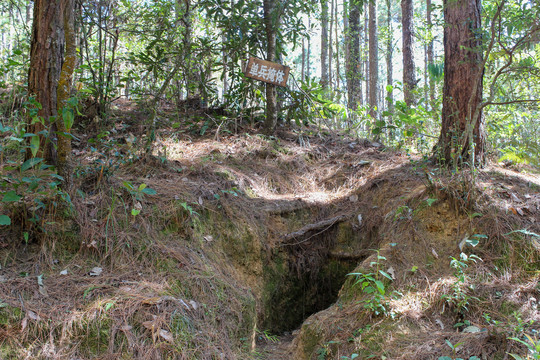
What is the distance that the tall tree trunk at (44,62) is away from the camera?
3133 mm

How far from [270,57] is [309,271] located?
11.1 feet

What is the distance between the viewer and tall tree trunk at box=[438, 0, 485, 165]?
14.2 ft

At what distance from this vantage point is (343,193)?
5004mm

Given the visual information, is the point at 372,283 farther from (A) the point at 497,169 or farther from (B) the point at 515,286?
(A) the point at 497,169

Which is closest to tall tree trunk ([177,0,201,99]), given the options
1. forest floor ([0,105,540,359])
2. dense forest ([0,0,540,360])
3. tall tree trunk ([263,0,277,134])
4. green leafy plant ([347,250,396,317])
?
dense forest ([0,0,540,360])

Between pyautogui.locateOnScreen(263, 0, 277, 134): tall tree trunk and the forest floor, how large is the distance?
3.77 ft

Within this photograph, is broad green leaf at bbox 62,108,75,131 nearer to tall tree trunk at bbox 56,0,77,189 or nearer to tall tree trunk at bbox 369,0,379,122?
tall tree trunk at bbox 56,0,77,189

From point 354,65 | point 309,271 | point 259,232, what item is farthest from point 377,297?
point 354,65

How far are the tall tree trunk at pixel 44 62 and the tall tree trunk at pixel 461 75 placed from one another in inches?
158

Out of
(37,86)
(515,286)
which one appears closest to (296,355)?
(515,286)

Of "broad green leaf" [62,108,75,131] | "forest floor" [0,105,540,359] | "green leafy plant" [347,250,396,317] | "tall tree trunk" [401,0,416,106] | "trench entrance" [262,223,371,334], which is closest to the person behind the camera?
"forest floor" [0,105,540,359]

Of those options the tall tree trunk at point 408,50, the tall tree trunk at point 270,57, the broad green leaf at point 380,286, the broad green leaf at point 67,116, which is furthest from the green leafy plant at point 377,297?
the tall tree trunk at point 408,50

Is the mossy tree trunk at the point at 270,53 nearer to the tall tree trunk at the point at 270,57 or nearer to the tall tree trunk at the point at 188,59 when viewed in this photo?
the tall tree trunk at the point at 270,57

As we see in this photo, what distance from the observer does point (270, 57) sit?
233 inches
